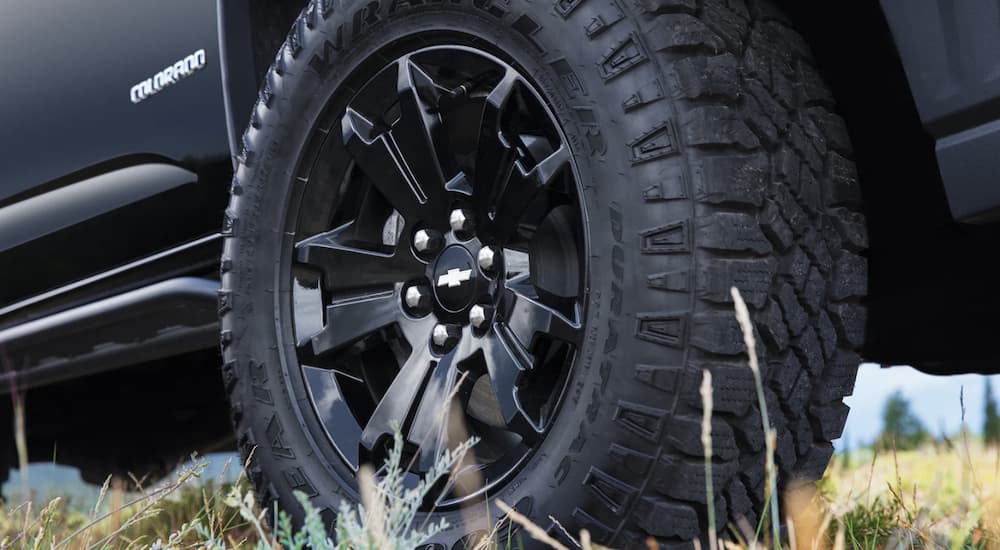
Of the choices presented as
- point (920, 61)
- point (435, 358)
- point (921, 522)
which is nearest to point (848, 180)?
point (920, 61)

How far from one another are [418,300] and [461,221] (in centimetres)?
16

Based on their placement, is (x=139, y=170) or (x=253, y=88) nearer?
(x=253, y=88)

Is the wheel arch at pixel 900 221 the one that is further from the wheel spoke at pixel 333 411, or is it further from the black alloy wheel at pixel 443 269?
the wheel spoke at pixel 333 411

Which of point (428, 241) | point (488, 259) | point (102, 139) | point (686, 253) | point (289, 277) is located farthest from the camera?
point (102, 139)

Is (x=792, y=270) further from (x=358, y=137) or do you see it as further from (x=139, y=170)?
(x=139, y=170)

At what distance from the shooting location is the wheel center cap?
160 centimetres

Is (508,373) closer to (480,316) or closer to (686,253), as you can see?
(480,316)

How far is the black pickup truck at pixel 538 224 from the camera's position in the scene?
51.3 inches

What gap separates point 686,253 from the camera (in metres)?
1.29

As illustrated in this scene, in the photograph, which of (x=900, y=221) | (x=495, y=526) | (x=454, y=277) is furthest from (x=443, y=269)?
(x=900, y=221)

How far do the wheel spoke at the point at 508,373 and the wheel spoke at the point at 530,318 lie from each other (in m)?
0.02

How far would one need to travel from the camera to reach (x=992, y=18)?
117 cm

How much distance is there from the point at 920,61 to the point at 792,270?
305 millimetres

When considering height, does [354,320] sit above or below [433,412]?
above
